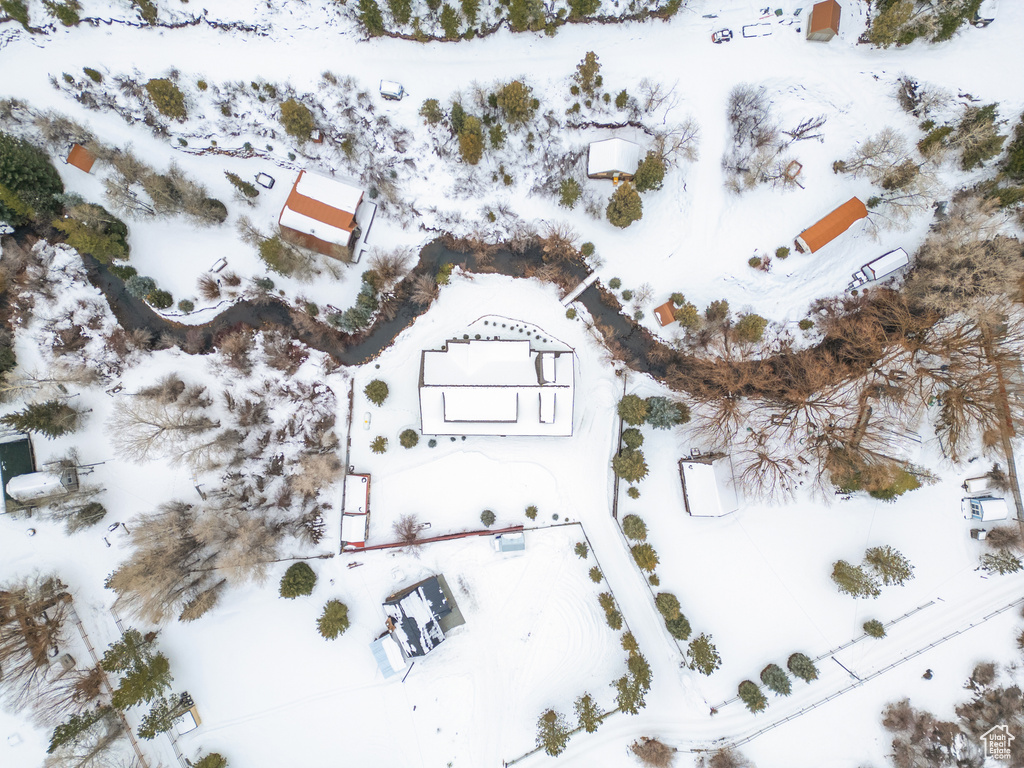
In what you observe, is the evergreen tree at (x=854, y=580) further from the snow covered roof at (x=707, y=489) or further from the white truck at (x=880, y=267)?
the white truck at (x=880, y=267)

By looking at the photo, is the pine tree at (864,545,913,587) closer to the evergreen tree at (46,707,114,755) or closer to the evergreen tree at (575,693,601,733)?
the evergreen tree at (575,693,601,733)

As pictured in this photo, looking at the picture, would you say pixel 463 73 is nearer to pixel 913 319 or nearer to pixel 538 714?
pixel 913 319

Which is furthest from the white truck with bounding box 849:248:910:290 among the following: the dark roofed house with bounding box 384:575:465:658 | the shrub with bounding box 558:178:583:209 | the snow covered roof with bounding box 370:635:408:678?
the snow covered roof with bounding box 370:635:408:678

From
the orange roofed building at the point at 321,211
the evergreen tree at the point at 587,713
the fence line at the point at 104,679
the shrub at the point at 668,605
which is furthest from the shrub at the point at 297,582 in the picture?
the shrub at the point at 668,605

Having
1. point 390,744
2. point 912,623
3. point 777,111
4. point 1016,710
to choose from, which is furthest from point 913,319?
point 390,744

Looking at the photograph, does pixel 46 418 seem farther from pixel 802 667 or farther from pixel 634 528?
pixel 802 667
